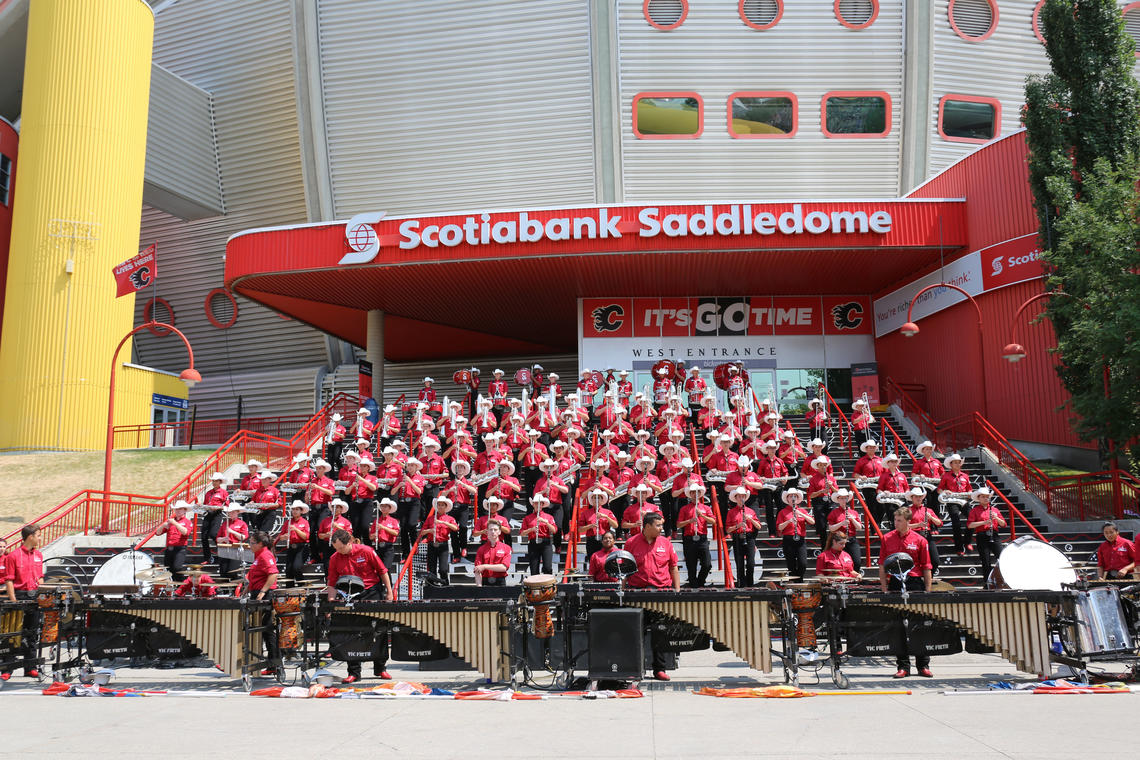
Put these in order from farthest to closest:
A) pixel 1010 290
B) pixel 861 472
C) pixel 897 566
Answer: pixel 1010 290 < pixel 861 472 < pixel 897 566

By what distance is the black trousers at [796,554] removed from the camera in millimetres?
13422

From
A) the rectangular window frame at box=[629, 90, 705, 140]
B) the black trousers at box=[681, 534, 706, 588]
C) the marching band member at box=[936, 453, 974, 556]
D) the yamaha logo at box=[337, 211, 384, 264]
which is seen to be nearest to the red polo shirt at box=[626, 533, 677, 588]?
the black trousers at box=[681, 534, 706, 588]

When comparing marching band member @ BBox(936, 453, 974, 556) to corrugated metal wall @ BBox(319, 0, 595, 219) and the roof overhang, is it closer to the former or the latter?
the roof overhang

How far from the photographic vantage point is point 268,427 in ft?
89.5

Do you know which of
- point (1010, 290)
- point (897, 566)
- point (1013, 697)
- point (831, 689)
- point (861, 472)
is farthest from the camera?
point (1010, 290)

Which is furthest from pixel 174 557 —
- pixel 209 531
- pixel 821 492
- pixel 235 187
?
pixel 235 187

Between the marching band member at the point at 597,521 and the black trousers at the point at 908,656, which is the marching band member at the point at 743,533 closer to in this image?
the marching band member at the point at 597,521

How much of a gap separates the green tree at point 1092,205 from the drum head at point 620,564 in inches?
370

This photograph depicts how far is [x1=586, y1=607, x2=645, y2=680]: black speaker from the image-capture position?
376 inches

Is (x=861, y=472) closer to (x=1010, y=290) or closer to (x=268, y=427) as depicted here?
(x=1010, y=290)

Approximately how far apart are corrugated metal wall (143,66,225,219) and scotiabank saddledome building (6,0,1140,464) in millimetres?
92

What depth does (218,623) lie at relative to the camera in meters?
10.2

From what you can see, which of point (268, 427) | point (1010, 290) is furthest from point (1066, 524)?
point (268, 427)

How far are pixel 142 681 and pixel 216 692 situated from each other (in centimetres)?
154
